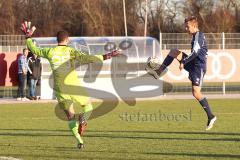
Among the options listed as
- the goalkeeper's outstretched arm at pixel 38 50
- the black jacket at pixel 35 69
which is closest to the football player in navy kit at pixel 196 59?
the goalkeeper's outstretched arm at pixel 38 50

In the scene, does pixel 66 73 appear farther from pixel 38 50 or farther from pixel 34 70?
pixel 34 70

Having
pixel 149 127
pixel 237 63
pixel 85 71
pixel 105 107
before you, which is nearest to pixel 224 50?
pixel 237 63

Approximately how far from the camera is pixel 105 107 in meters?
22.4

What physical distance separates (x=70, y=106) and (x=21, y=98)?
14783mm

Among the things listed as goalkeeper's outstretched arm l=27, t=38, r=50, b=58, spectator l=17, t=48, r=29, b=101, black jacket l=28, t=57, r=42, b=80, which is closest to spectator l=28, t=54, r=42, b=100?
black jacket l=28, t=57, r=42, b=80

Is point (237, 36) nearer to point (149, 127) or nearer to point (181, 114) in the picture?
point (181, 114)

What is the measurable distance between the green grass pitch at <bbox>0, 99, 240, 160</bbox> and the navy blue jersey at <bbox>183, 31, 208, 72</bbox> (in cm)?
144

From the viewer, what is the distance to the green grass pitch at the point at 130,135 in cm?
1090

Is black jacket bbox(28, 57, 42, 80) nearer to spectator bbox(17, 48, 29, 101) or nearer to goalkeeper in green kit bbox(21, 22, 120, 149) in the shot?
spectator bbox(17, 48, 29, 101)

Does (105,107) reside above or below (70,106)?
below

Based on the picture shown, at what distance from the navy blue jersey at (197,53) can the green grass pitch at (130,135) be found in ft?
4.71

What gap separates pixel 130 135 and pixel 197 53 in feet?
7.23

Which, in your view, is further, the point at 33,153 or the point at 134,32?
the point at 134,32

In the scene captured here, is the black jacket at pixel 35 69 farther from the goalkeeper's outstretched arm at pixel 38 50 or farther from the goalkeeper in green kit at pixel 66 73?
the goalkeeper in green kit at pixel 66 73
